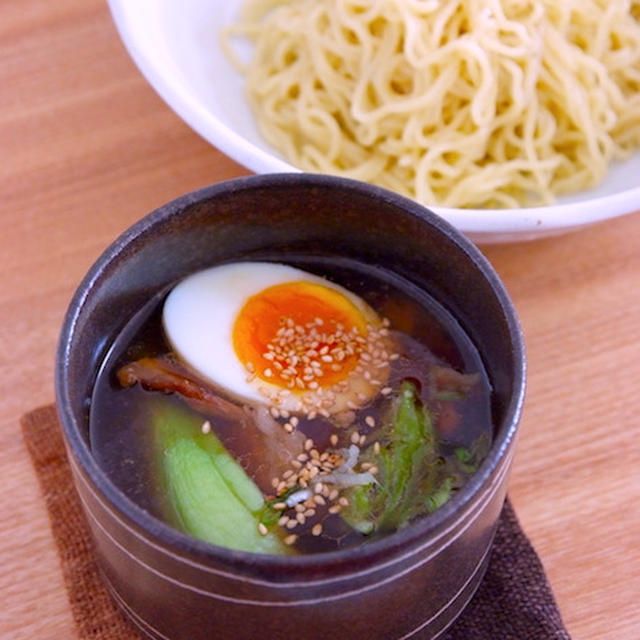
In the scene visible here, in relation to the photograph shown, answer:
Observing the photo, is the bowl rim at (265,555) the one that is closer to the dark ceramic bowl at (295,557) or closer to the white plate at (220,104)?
the dark ceramic bowl at (295,557)

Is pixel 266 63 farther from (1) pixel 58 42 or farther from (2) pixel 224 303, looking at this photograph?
(2) pixel 224 303

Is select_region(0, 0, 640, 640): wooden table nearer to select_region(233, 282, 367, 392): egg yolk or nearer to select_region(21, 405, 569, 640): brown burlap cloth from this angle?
select_region(21, 405, 569, 640): brown burlap cloth

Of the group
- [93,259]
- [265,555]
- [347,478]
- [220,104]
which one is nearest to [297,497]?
[347,478]

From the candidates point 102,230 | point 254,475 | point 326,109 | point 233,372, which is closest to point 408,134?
point 326,109

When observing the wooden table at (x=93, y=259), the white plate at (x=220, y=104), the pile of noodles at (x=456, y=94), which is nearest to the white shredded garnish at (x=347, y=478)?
the wooden table at (x=93, y=259)

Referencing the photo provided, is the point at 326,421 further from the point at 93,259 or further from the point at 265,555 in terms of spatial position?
the point at 93,259

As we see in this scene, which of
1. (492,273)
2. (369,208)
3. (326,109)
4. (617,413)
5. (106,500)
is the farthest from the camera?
(326,109)

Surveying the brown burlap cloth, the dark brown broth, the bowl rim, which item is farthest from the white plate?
the brown burlap cloth
